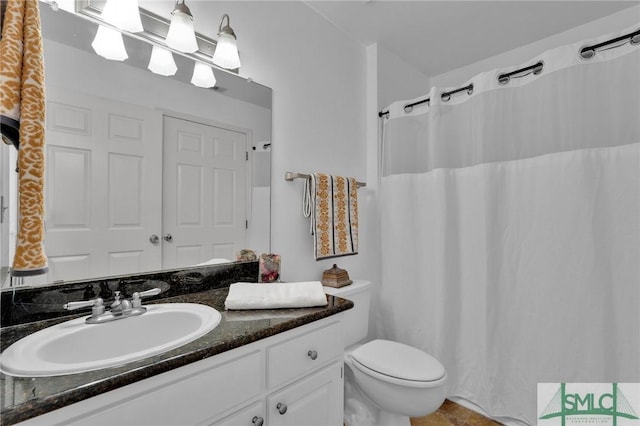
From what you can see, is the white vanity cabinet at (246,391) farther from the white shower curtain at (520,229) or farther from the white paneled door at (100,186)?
the white shower curtain at (520,229)

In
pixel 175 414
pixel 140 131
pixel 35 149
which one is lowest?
pixel 175 414

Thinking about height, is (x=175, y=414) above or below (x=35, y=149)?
below

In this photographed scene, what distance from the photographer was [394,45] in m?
2.26

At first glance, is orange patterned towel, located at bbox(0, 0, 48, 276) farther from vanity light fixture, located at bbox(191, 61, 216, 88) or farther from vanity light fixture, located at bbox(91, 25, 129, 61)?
A: vanity light fixture, located at bbox(191, 61, 216, 88)

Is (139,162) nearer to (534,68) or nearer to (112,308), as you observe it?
(112,308)

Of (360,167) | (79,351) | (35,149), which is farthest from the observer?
(360,167)

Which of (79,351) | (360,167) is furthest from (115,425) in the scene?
(360,167)

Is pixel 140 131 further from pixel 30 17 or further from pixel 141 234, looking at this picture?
pixel 30 17

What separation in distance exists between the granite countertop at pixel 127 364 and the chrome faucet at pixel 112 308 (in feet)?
0.25

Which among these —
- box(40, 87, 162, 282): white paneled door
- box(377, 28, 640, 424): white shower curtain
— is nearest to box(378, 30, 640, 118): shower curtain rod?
box(377, 28, 640, 424): white shower curtain

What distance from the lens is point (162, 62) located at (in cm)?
128

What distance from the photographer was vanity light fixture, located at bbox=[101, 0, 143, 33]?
110cm

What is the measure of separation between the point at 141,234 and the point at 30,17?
0.76 m

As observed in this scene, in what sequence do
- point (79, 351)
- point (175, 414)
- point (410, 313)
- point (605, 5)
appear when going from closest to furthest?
point (175, 414) < point (79, 351) < point (605, 5) < point (410, 313)
